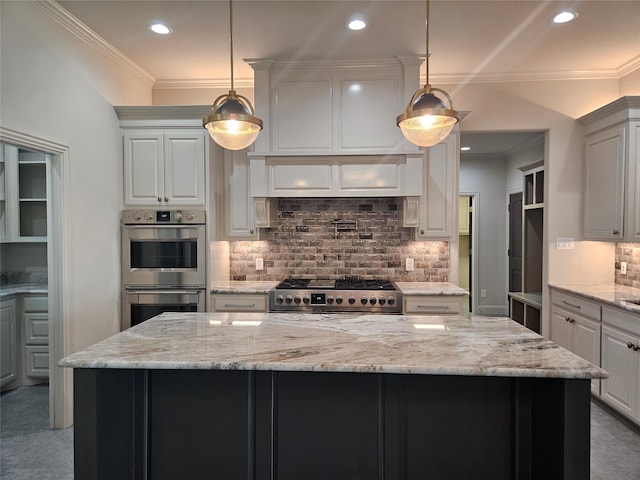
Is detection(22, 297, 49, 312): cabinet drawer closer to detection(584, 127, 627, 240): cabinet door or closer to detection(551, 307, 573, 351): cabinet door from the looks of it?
detection(551, 307, 573, 351): cabinet door

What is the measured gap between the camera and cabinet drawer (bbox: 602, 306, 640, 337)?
110 inches

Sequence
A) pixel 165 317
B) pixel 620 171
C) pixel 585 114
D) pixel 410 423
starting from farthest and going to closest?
pixel 585 114
pixel 620 171
pixel 165 317
pixel 410 423

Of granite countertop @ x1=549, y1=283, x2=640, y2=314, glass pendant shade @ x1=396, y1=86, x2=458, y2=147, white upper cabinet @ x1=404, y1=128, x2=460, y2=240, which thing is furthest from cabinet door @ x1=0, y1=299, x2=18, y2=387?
granite countertop @ x1=549, y1=283, x2=640, y2=314

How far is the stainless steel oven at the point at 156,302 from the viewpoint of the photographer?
3518mm

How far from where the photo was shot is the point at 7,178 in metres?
3.72

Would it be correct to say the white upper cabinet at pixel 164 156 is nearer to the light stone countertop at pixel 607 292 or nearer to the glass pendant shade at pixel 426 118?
the glass pendant shade at pixel 426 118

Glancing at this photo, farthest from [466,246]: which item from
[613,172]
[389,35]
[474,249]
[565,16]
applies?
[389,35]

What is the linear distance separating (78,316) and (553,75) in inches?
183

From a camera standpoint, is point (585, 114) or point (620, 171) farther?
point (585, 114)

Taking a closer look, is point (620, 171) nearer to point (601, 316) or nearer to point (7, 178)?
point (601, 316)

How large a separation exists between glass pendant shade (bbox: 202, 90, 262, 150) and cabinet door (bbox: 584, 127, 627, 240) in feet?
10.2

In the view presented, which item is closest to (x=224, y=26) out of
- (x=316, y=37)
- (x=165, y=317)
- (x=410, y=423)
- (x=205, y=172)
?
(x=316, y=37)

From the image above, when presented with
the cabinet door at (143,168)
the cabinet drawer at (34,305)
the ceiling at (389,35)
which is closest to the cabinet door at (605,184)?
the ceiling at (389,35)

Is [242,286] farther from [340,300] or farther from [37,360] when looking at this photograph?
[37,360]
